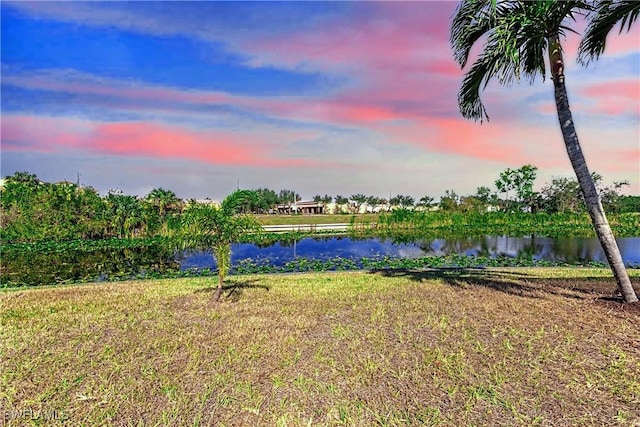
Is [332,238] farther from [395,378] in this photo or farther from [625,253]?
[395,378]

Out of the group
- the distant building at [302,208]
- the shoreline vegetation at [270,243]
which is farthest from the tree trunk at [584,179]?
the distant building at [302,208]

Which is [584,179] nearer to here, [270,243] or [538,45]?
[538,45]

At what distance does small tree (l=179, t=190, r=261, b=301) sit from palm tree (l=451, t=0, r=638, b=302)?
464 cm

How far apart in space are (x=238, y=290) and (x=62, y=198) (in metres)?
19.5

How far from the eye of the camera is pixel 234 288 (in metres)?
7.87

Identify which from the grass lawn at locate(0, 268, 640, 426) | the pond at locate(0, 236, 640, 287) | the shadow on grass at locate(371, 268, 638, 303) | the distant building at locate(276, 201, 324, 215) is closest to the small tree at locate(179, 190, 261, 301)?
the grass lawn at locate(0, 268, 640, 426)

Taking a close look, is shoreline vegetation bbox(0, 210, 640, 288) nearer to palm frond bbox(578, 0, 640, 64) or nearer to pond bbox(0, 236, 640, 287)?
pond bbox(0, 236, 640, 287)

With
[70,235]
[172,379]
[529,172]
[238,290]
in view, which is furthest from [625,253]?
[70,235]

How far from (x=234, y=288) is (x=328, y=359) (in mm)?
4251

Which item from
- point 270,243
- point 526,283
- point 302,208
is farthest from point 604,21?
point 302,208

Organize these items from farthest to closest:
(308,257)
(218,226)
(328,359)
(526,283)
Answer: (308,257) → (526,283) → (218,226) → (328,359)

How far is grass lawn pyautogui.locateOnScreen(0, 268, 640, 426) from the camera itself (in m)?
3.08

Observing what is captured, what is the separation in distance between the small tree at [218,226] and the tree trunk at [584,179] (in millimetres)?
5225

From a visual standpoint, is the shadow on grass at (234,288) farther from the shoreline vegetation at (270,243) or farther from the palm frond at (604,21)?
the palm frond at (604,21)
